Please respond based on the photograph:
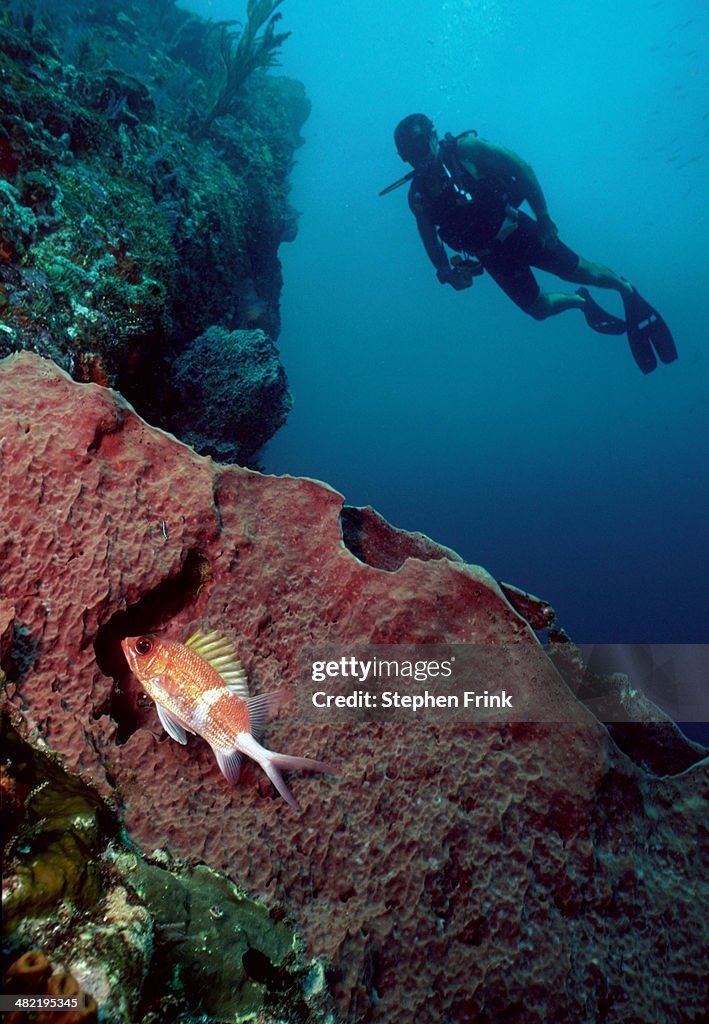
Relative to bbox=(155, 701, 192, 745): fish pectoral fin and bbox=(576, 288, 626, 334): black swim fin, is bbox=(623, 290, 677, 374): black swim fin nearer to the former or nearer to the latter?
bbox=(576, 288, 626, 334): black swim fin

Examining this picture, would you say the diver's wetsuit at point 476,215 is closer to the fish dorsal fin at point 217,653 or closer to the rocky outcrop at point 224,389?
the rocky outcrop at point 224,389

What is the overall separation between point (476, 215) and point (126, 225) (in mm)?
7590

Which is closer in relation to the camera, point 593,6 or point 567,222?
point 593,6

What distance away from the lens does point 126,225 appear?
4586 millimetres

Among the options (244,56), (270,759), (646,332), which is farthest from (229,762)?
(646,332)

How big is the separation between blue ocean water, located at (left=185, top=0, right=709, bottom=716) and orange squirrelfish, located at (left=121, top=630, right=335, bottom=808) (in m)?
61.9

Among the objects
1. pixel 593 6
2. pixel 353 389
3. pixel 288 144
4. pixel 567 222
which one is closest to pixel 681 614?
pixel 288 144

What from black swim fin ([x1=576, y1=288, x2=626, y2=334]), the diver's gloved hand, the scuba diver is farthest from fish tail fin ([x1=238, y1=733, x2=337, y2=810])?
black swim fin ([x1=576, y1=288, x2=626, y2=334])

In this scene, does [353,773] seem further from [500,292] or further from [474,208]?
[500,292]

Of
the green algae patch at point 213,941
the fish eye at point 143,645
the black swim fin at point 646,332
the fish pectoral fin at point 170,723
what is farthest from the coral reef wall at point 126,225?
the black swim fin at point 646,332

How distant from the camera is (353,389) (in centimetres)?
11225

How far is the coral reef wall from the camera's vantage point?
3678 millimetres

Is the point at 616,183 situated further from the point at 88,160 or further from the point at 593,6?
the point at 88,160

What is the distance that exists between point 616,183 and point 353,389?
6375 centimetres
